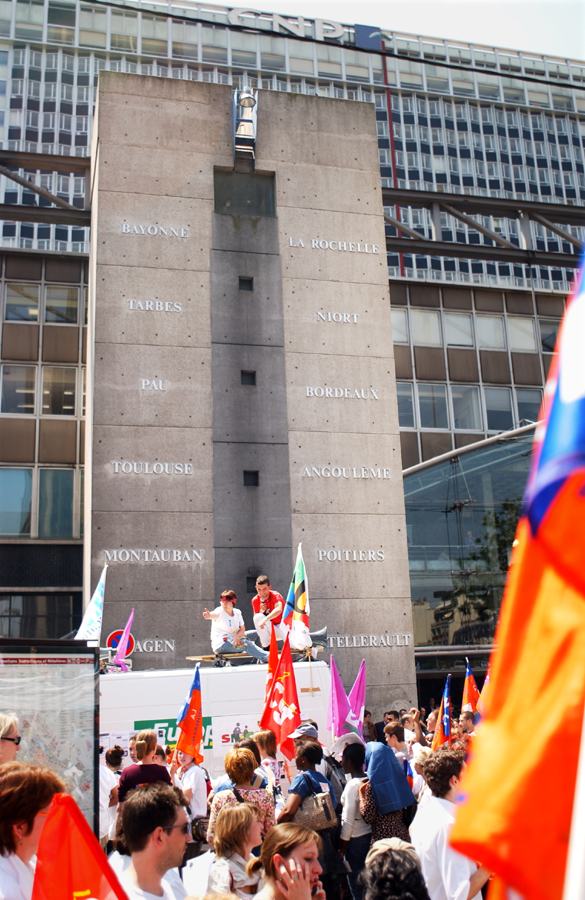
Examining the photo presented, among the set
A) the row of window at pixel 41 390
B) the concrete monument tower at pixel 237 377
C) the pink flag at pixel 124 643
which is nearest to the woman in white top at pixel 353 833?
the pink flag at pixel 124 643

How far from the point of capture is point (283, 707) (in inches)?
402

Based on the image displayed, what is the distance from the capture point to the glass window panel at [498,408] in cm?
3709

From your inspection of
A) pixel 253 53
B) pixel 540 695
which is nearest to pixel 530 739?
pixel 540 695

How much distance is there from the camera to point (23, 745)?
623 cm

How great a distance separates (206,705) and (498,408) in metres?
27.5

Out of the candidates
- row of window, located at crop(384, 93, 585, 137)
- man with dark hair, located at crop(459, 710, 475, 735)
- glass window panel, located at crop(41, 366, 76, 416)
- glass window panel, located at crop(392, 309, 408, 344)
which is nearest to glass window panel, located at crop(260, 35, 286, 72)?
row of window, located at crop(384, 93, 585, 137)

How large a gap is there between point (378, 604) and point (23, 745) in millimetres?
14296

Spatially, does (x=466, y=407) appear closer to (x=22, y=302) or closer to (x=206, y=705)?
(x=22, y=302)

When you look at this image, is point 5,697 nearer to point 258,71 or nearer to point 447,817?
point 447,817

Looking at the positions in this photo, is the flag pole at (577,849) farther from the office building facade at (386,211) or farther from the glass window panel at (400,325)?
the glass window panel at (400,325)

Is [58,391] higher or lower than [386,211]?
lower

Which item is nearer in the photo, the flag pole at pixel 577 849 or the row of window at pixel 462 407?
the flag pole at pixel 577 849

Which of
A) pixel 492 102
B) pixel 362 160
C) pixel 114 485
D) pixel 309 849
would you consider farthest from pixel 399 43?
pixel 309 849

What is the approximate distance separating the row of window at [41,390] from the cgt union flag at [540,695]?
104 ft
